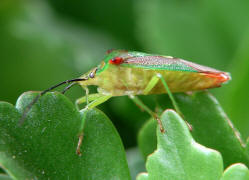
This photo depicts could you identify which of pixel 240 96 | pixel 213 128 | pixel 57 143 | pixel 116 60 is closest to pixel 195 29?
pixel 240 96

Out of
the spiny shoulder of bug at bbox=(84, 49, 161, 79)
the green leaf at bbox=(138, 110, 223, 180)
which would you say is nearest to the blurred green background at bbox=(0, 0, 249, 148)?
the spiny shoulder of bug at bbox=(84, 49, 161, 79)

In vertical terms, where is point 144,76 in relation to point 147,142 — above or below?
above

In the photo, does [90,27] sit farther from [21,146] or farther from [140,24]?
[21,146]

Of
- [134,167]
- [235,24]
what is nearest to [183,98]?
[134,167]

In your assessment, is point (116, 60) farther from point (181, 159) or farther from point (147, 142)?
point (181, 159)

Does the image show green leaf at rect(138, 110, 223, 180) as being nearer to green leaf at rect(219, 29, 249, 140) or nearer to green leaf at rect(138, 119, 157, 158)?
green leaf at rect(138, 119, 157, 158)

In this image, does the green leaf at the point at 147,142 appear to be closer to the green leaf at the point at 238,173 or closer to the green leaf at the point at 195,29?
the green leaf at the point at 238,173
